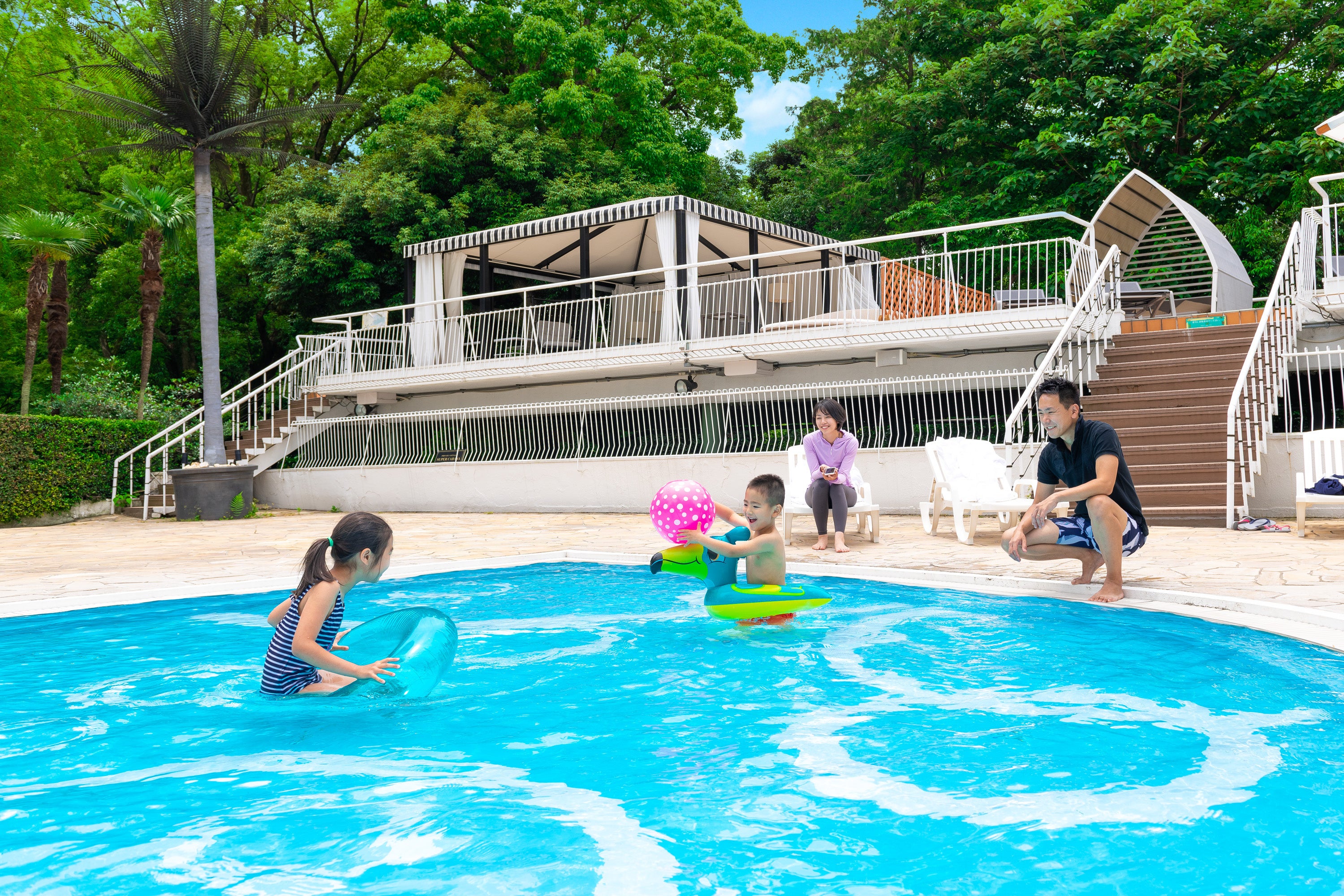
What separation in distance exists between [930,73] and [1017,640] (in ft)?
78.2

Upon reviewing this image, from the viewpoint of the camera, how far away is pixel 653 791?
3.60m

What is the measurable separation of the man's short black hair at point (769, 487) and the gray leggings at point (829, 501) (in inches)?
174

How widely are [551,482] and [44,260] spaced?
45.8 feet

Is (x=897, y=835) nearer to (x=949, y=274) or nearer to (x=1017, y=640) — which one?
(x=1017, y=640)

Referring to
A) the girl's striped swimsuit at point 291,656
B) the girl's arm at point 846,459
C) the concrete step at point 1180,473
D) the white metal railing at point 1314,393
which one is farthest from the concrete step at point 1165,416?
the girl's striped swimsuit at point 291,656

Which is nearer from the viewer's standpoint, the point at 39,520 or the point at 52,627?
the point at 52,627

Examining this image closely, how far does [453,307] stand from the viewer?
69.4ft

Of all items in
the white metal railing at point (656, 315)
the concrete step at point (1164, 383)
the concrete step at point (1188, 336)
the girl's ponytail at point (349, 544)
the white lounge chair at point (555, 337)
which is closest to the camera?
the girl's ponytail at point (349, 544)

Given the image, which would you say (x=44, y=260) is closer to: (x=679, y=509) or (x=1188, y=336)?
(x=679, y=509)

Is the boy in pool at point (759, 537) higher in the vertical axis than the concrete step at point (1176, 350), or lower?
lower

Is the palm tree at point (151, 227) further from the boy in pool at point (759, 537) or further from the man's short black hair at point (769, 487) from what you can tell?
the man's short black hair at point (769, 487)

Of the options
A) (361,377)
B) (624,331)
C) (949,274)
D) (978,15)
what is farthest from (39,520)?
(978,15)

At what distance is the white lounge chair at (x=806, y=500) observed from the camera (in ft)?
34.1

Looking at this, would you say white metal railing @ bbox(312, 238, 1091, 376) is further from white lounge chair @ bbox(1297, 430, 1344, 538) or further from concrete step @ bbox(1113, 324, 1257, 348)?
white lounge chair @ bbox(1297, 430, 1344, 538)
